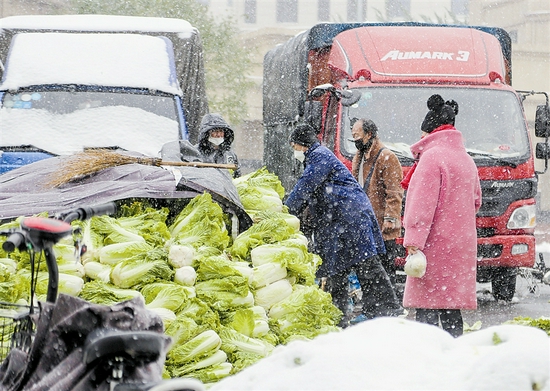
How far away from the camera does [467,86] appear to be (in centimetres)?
1092

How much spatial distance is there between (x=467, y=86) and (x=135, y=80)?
4.08 m

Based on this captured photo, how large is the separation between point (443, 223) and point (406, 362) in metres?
4.79

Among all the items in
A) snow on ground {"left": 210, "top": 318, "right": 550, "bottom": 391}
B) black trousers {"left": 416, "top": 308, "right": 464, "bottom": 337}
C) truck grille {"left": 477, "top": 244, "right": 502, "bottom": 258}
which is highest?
snow on ground {"left": 210, "top": 318, "right": 550, "bottom": 391}

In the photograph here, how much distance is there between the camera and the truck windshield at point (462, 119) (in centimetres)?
1059

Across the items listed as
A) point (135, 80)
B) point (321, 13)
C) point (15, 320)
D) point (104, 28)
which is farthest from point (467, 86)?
point (321, 13)

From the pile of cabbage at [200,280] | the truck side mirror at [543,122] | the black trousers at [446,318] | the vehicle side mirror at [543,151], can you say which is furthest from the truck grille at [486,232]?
the pile of cabbage at [200,280]

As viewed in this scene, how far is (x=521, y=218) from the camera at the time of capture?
10789 mm

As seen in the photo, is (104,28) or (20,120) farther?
(104,28)

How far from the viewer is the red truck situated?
34.8 ft

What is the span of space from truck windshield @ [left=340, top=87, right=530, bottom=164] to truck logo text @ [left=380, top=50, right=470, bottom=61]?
448 millimetres

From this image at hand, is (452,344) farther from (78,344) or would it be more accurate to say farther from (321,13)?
(321,13)

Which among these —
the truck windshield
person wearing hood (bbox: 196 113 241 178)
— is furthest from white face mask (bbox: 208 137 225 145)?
the truck windshield

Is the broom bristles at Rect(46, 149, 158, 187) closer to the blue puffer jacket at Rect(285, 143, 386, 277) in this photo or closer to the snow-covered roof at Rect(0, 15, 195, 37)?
the blue puffer jacket at Rect(285, 143, 386, 277)

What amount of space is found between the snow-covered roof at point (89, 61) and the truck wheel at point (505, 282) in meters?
4.72
